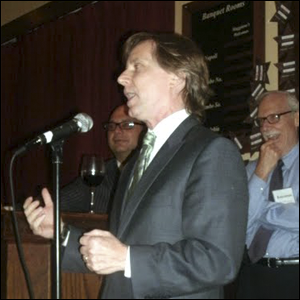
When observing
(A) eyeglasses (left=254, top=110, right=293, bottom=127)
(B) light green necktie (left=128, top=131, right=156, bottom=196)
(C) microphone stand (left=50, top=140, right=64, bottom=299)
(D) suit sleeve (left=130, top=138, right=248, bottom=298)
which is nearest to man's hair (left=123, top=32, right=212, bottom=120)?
(B) light green necktie (left=128, top=131, right=156, bottom=196)

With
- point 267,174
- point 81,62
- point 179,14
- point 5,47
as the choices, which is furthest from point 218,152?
point 5,47

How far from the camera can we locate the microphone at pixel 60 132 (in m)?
1.73

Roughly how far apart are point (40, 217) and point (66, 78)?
3.99 meters

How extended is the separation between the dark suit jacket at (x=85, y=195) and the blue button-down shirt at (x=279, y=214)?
84cm

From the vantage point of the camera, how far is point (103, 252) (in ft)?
5.48

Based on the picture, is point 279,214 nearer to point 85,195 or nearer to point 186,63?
point 85,195

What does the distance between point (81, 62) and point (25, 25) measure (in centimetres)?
90

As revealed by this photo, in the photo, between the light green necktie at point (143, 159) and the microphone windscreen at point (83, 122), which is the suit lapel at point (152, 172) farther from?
the microphone windscreen at point (83, 122)

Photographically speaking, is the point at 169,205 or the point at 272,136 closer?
the point at 169,205

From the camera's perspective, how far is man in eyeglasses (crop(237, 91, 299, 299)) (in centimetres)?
320

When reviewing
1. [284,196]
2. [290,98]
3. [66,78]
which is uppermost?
[66,78]

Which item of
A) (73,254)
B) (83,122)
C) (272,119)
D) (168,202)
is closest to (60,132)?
(83,122)

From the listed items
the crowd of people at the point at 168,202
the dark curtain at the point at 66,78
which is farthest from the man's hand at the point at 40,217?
the dark curtain at the point at 66,78

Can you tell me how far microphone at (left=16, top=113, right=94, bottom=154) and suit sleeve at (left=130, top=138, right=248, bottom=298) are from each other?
34 centimetres
